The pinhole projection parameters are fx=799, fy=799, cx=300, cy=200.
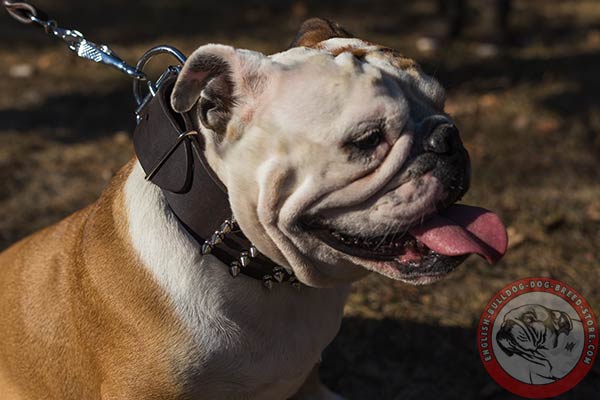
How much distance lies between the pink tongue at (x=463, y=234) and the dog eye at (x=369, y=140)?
275 mm

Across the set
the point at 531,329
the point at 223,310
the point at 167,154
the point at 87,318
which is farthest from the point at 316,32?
the point at 531,329

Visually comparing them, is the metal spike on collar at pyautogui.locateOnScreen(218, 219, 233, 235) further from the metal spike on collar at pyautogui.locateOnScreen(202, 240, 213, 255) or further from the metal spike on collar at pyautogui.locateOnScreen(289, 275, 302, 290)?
the metal spike on collar at pyautogui.locateOnScreen(289, 275, 302, 290)

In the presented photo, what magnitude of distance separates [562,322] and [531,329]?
0.16m

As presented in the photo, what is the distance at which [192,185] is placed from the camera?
7.05 ft

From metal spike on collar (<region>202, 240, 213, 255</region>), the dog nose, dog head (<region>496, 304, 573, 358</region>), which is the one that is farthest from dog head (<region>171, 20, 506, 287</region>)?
dog head (<region>496, 304, 573, 358</region>)

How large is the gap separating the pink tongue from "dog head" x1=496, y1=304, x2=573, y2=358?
1.05m

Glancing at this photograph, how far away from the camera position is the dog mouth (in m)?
2.06

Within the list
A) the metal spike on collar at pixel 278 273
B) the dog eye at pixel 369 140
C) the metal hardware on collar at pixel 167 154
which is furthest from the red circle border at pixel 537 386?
the metal hardware on collar at pixel 167 154

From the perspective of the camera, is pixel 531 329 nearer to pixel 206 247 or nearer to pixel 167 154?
pixel 206 247

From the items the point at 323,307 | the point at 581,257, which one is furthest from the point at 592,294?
the point at 323,307

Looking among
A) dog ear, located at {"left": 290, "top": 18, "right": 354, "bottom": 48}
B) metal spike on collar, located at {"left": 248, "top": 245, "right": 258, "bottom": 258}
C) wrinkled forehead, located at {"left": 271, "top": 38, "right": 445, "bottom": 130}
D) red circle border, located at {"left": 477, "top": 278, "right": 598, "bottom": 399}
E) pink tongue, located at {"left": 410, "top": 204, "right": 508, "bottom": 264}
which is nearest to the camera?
wrinkled forehead, located at {"left": 271, "top": 38, "right": 445, "bottom": 130}

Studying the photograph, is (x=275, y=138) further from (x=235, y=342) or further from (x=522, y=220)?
(x=522, y=220)

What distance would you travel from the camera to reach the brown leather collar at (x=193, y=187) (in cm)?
213

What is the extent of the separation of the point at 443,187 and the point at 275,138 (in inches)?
17.6
